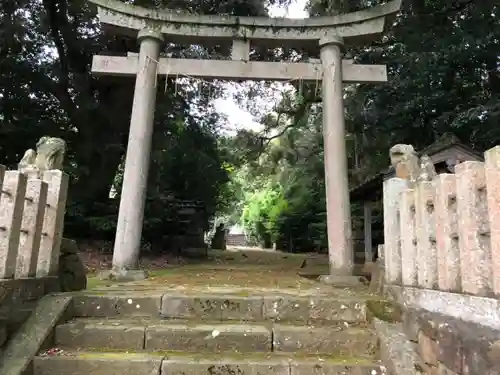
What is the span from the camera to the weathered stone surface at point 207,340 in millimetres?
3369

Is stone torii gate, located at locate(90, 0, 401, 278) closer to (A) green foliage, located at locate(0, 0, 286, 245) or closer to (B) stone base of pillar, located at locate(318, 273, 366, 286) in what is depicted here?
(B) stone base of pillar, located at locate(318, 273, 366, 286)

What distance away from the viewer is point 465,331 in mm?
2439

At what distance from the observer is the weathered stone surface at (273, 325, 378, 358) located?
11.0 feet

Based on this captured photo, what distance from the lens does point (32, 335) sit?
326 cm

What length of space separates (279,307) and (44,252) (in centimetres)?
229

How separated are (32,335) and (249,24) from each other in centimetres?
544

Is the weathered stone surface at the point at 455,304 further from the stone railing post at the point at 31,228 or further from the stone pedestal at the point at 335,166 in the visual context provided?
the stone railing post at the point at 31,228

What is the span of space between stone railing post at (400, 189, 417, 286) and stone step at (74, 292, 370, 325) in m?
0.49

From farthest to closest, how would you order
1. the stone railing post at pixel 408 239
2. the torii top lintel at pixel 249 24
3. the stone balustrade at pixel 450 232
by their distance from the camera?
1. the torii top lintel at pixel 249 24
2. the stone railing post at pixel 408 239
3. the stone balustrade at pixel 450 232

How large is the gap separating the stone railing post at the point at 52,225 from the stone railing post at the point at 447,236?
340cm

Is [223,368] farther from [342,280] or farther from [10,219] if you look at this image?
[342,280]

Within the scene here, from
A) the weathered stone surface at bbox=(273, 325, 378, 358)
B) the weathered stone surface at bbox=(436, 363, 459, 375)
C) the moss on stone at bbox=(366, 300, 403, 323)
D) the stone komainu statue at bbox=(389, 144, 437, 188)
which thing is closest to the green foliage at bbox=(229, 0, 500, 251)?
the stone komainu statue at bbox=(389, 144, 437, 188)

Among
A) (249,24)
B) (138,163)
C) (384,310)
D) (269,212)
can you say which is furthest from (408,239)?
(269,212)

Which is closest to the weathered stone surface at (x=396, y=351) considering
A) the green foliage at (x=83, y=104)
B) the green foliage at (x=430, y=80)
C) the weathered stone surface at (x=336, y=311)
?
the weathered stone surface at (x=336, y=311)
